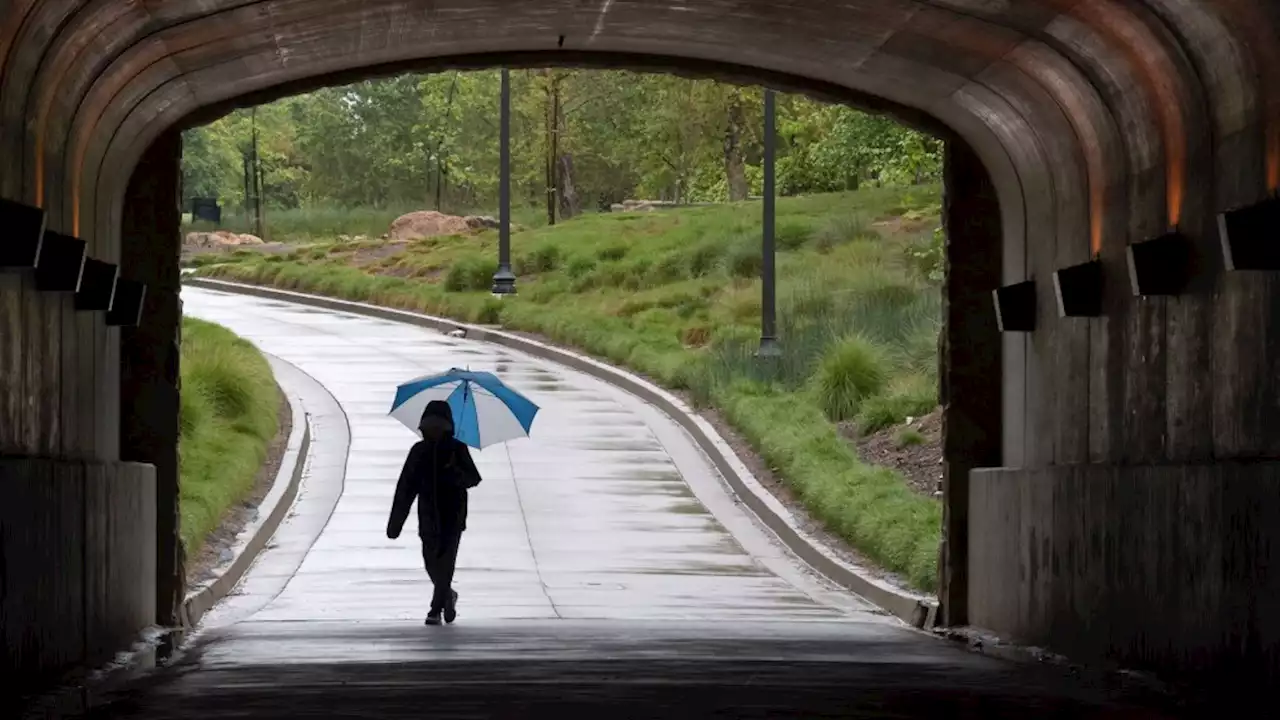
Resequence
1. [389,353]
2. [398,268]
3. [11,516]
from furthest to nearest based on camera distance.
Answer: [398,268] < [389,353] < [11,516]

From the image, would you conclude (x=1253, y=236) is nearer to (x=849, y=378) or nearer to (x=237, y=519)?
(x=237, y=519)

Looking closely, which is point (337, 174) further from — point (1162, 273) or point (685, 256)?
point (1162, 273)

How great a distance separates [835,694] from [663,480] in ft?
53.7

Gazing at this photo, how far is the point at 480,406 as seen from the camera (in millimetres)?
18031

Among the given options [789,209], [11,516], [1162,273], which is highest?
[789,209]

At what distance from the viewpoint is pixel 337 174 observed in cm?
8494

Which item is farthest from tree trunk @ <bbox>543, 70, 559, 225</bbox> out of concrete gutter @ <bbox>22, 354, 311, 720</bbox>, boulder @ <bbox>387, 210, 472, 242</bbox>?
concrete gutter @ <bbox>22, 354, 311, 720</bbox>

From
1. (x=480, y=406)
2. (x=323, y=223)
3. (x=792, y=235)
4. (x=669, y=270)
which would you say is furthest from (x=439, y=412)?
(x=323, y=223)

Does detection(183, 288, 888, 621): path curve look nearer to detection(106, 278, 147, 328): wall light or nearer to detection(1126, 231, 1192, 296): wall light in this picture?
detection(106, 278, 147, 328): wall light

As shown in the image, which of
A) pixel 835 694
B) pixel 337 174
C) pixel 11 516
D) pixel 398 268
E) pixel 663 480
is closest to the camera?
pixel 11 516

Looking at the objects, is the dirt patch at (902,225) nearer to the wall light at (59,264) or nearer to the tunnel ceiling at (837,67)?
the tunnel ceiling at (837,67)

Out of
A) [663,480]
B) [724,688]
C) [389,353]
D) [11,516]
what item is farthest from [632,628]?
[389,353]

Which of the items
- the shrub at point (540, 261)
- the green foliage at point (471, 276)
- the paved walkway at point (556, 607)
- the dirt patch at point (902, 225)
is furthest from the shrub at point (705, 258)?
the paved walkway at point (556, 607)

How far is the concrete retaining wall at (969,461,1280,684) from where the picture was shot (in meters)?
8.52
